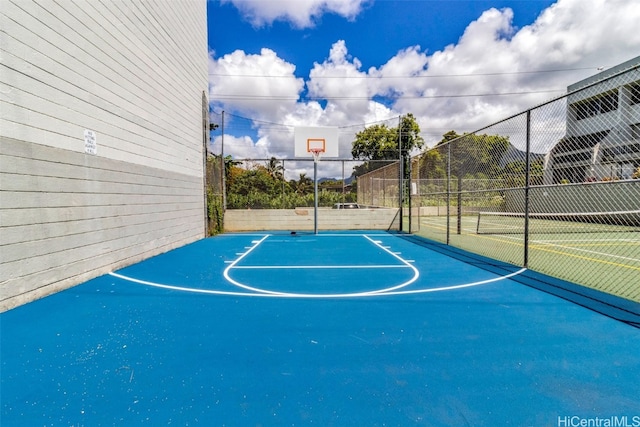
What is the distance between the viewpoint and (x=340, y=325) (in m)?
3.27

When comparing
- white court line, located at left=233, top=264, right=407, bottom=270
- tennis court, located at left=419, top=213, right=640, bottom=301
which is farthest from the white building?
white court line, located at left=233, top=264, right=407, bottom=270

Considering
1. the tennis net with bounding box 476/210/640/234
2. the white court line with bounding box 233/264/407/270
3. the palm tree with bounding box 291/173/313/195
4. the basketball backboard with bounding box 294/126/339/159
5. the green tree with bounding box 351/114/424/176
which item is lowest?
the white court line with bounding box 233/264/407/270

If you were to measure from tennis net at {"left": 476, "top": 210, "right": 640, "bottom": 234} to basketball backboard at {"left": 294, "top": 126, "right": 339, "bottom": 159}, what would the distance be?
6134mm

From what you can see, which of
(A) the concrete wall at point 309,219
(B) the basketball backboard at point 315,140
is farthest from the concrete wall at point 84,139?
(B) the basketball backboard at point 315,140

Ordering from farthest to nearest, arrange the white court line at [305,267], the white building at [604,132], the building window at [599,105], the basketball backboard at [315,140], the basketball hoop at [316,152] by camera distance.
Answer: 1. the basketball backboard at [315,140]
2. the basketball hoop at [316,152]
3. the white court line at [305,267]
4. the building window at [599,105]
5. the white building at [604,132]

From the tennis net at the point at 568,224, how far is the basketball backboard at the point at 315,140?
20.1ft

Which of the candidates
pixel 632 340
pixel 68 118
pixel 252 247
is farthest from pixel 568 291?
pixel 68 118

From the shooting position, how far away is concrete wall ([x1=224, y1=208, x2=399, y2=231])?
13.5 m

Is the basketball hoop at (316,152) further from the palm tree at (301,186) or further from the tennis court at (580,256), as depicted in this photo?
the tennis court at (580,256)

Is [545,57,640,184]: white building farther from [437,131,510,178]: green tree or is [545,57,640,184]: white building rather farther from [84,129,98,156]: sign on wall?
[84,129,98,156]: sign on wall

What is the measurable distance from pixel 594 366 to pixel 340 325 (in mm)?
2066

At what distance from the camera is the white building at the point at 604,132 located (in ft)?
18.0

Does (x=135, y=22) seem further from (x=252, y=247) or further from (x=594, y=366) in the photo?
(x=594, y=366)

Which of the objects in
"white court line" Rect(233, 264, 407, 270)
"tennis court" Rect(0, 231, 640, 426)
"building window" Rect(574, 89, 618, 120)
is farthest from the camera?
"white court line" Rect(233, 264, 407, 270)
